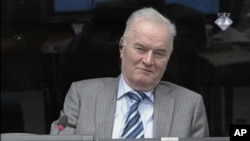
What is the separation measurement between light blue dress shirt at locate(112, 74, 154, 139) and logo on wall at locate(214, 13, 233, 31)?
2.31 ft

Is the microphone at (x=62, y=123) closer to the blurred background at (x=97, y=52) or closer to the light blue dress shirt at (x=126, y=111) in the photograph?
the light blue dress shirt at (x=126, y=111)

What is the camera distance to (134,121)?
7.87ft

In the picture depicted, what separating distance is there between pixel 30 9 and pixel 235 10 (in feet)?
3.62

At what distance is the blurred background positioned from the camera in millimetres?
2959

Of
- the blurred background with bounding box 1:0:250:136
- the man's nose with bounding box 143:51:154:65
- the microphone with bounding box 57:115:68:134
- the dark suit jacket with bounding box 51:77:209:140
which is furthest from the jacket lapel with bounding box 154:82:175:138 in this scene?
the blurred background with bounding box 1:0:250:136

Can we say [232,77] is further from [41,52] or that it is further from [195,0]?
[41,52]

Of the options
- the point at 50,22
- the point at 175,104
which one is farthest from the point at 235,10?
the point at 50,22

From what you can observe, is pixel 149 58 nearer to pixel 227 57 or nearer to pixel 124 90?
pixel 124 90

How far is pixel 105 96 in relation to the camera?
8.09 ft

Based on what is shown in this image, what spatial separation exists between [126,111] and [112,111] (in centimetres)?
6

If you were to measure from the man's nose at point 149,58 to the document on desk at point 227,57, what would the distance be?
71 centimetres

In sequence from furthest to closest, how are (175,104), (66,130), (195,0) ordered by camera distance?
1. (195,0)
2. (175,104)
3. (66,130)

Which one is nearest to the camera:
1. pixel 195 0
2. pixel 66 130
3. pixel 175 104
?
pixel 66 130

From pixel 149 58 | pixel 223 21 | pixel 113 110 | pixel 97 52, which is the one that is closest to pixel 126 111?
pixel 113 110
